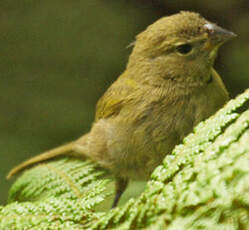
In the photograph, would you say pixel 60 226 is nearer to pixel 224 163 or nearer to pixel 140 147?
pixel 224 163

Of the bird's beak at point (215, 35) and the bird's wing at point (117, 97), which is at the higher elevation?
the bird's beak at point (215, 35)

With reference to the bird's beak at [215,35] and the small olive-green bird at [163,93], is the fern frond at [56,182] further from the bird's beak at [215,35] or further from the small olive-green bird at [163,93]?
the bird's beak at [215,35]

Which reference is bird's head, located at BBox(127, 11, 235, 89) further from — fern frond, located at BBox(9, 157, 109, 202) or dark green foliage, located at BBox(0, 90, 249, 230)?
dark green foliage, located at BBox(0, 90, 249, 230)

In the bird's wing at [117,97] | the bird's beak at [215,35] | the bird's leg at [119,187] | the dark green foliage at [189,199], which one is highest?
the bird's beak at [215,35]

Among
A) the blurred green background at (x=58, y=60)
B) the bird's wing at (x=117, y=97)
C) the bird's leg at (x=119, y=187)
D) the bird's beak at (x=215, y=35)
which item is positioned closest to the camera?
the bird's beak at (x=215, y=35)

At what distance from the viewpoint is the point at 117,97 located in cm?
230

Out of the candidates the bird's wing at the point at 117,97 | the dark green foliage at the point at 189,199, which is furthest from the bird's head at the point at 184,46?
the dark green foliage at the point at 189,199

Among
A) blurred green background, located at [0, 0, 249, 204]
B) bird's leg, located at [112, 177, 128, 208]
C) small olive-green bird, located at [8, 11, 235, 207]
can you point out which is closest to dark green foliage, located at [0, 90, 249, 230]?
small olive-green bird, located at [8, 11, 235, 207]

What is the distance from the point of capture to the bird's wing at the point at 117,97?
2239 mm

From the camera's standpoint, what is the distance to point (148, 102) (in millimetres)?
2102

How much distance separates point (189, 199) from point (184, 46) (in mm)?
1302

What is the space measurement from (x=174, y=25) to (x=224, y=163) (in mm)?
1275

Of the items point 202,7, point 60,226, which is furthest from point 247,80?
point 60,226

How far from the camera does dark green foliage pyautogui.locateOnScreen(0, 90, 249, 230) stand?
30.7 inches
